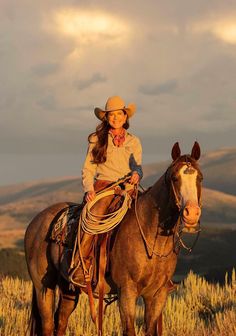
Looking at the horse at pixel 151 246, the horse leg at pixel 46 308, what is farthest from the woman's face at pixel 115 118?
the horse leg at pixel 46 308

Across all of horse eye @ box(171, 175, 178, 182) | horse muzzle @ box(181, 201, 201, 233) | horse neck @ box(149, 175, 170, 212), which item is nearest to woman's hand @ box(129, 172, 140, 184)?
horse neck @ box(149, 175, 170, 212)

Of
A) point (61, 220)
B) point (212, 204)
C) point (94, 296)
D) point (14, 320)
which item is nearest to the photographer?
point (94, 296)

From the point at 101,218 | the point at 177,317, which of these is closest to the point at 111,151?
the point at 101,218

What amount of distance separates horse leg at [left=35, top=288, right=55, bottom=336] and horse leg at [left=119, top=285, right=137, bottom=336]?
2.07 m

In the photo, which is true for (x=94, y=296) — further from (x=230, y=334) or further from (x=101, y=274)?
(x=230, y=334)

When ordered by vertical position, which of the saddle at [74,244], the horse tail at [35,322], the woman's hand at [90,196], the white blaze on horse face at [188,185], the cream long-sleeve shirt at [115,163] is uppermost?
the cream long-sleeve shirt at [115,163]

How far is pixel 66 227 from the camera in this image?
864 cm

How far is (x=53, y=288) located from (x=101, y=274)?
170 cm

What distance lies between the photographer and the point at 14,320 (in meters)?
11.6

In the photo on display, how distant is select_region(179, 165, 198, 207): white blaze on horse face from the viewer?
257 inches

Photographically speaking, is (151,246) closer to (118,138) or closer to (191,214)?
(191,214)

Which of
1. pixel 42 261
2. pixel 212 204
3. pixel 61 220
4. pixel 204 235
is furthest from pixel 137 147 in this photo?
pixel 212 204

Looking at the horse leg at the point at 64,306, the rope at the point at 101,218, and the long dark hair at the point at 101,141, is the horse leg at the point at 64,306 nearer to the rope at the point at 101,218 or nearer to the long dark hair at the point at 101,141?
the rope at the point at 101,218

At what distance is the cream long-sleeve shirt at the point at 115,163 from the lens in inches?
329
